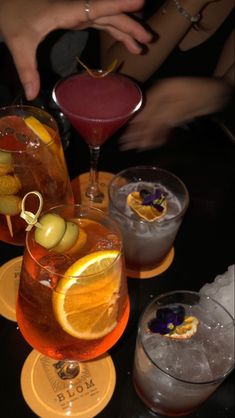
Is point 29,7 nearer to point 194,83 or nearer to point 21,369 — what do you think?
point 194,83

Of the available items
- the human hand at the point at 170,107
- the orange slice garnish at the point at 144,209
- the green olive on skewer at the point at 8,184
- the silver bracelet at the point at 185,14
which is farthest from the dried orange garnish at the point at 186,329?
the silver bracelet at the point at 185,14

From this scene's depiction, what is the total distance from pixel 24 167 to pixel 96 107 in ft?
1.47

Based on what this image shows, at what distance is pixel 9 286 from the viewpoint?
2.85 ft

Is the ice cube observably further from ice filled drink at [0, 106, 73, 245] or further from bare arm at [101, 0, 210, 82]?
bare arm at [101, 0, 210, 82]

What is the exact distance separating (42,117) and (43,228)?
289 mm

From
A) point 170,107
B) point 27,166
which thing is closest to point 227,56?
point 170,107

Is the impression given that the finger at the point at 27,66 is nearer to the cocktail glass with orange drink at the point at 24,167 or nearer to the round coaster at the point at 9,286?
the cocktail glass with orange drink at the point at 24,167

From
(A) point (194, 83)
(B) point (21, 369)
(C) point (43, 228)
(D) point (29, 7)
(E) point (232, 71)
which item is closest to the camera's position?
(C) point (43, 228)

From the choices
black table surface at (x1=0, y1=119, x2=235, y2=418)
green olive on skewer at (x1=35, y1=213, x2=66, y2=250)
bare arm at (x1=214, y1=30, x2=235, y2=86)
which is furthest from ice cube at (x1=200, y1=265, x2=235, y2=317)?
bare arm at (x1=214, y1=30, x2=235, y2=86)

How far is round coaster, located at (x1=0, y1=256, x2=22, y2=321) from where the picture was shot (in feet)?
2.73

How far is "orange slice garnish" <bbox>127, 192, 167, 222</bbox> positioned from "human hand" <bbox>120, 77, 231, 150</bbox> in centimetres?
29

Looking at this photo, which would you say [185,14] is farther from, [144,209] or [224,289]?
[224,289]

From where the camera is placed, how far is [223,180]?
1.18 metres

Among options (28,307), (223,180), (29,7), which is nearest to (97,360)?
(28,307)
